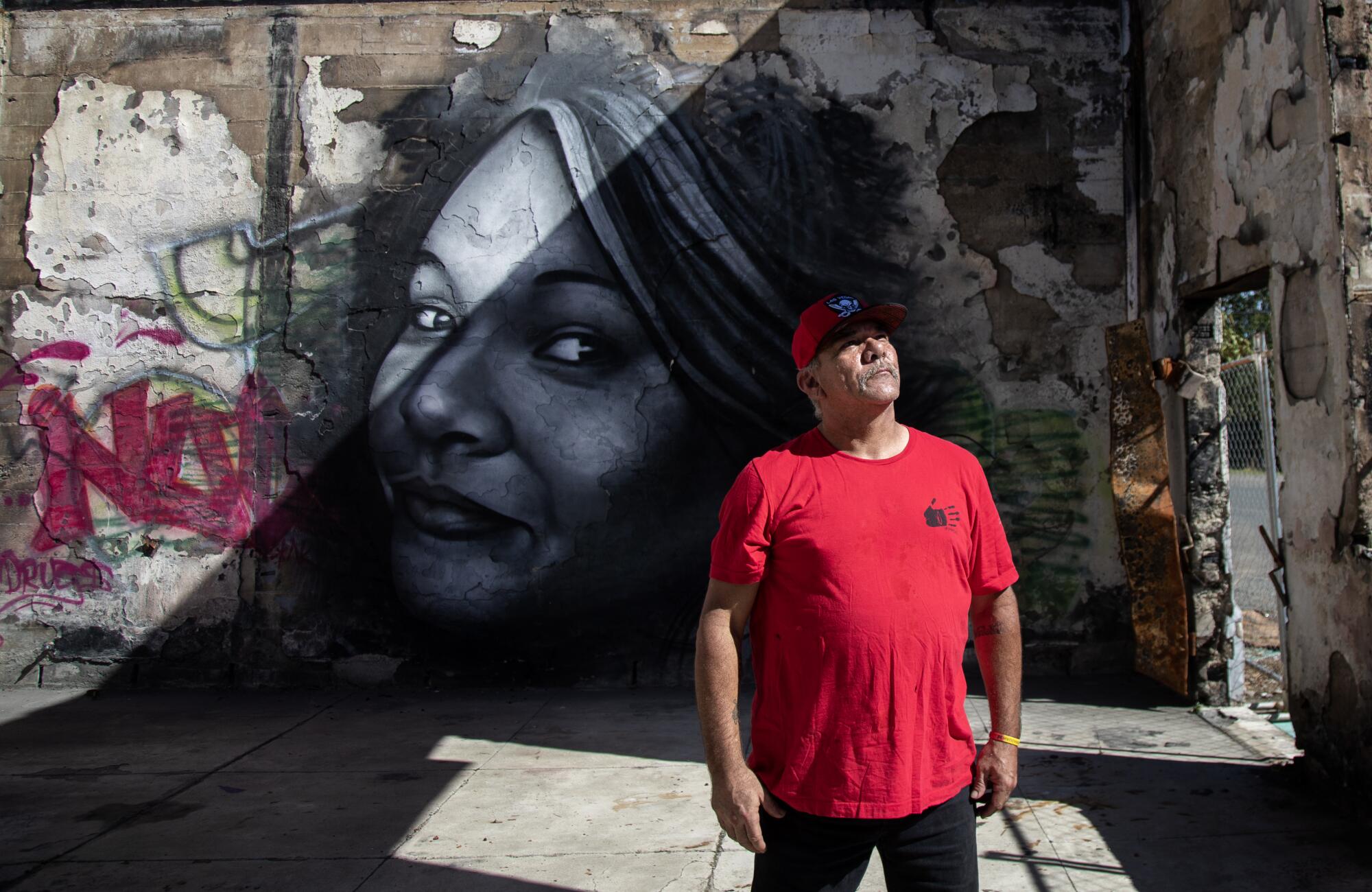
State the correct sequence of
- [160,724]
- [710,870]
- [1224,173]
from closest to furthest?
[710,870] → [1224,173] → [160,724]

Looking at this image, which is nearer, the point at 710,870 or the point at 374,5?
the point at 710,870

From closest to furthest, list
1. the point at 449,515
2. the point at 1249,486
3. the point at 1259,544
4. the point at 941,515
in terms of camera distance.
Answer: the point at 941,515 → the point at 449,515 → the point at 1259,544 → the point at 1249,486

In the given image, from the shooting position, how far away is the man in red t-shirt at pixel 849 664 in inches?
76.8

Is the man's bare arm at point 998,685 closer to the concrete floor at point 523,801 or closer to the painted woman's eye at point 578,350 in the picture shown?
the concrete floor at point 523,801

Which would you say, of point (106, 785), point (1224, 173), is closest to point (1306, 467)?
point (1224, 173)

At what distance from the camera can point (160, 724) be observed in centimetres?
549

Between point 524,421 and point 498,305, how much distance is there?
76 cm

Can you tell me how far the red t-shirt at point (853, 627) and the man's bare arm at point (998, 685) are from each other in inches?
3.2

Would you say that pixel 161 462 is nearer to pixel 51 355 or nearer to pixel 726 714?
pixel 51 355

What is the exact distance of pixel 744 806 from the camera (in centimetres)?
194

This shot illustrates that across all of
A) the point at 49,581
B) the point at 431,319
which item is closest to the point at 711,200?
the point at 431,319

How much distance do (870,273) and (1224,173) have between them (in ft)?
6.64

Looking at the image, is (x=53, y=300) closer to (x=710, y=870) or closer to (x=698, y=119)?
(x=698, y=119)

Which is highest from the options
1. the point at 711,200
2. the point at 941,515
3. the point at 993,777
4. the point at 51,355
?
the point at 711,200
